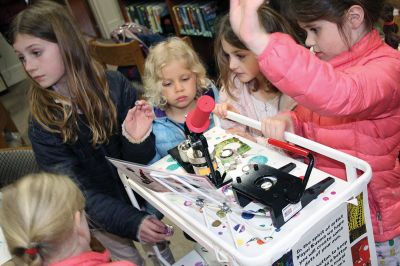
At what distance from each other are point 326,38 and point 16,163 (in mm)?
1402

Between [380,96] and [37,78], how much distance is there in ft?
3.28

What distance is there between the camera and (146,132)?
1.36 metres

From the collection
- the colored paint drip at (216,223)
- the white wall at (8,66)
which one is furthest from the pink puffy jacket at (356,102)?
the white wall at (8,66)

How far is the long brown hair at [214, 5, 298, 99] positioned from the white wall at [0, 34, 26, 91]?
4554mm

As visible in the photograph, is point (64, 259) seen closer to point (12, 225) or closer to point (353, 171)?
point (12, 225)

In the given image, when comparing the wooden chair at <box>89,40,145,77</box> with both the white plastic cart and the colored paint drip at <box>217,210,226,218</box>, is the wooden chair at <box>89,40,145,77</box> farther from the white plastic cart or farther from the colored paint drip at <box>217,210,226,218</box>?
the colored paint drip at <box>217,210,226,218</box>

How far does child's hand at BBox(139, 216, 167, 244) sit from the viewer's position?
128 cm

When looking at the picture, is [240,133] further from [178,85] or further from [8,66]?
[8,66]

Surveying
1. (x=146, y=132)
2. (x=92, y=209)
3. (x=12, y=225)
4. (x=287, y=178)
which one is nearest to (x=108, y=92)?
(x=146, y=132)

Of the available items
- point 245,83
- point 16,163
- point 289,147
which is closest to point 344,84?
point 289,147

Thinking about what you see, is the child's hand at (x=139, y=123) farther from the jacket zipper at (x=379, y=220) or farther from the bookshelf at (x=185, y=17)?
the bookshelf at (x=185, y=17)

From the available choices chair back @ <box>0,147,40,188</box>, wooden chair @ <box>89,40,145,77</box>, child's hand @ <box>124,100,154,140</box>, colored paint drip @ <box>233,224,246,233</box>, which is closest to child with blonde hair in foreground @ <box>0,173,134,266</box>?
colored paint drip @ <box>233,224,246,233</box>

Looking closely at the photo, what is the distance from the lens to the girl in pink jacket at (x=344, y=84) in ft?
2.61

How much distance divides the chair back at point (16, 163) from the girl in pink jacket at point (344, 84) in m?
1.13
